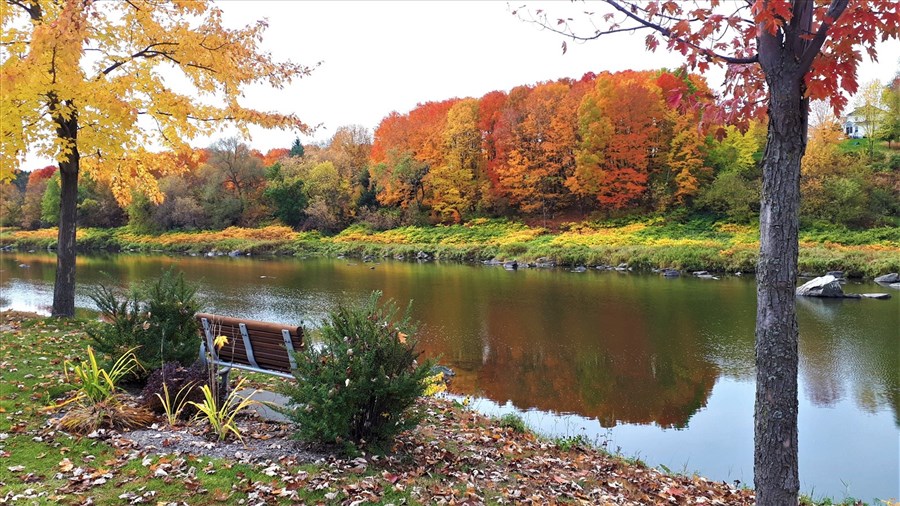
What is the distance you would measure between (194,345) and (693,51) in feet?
19.5

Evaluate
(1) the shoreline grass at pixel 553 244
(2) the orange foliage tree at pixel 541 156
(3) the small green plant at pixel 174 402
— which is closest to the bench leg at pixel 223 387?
(3) the small green plant at pixel 174 402

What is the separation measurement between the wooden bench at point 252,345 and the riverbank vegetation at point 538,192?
83.0 ft

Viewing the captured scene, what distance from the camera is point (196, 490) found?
3811mm

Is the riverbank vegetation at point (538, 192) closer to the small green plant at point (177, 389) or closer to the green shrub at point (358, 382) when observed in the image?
the small green plant at point (177, 389)

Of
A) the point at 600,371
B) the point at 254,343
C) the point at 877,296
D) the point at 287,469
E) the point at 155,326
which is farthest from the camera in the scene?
the point at 877,296

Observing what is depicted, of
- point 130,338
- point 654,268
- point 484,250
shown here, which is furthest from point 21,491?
point 484,250

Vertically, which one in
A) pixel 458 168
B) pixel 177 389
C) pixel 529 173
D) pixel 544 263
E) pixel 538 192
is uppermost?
pixel 458 168

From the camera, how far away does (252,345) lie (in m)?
6.08

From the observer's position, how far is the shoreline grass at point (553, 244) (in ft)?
93.1

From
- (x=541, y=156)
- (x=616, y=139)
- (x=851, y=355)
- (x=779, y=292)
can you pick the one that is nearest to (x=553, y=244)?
(x=541, y=156)

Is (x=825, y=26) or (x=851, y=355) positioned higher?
(x=825, y=26)

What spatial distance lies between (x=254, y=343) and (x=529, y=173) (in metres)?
42.6

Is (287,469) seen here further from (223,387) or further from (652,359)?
(652,359)

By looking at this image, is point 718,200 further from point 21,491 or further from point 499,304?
point 21,491
